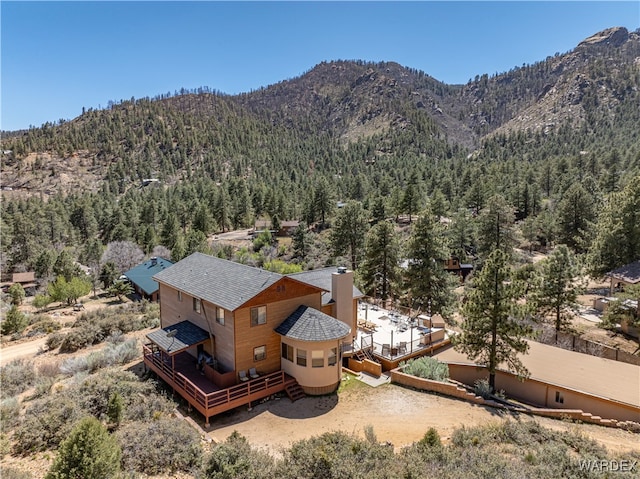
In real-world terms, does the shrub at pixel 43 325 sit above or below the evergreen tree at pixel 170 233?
below

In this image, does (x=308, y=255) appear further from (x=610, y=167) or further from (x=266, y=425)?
(x=610, y=167)

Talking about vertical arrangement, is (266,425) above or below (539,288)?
below

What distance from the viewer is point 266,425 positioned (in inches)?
582

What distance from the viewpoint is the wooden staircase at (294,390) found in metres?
16.8

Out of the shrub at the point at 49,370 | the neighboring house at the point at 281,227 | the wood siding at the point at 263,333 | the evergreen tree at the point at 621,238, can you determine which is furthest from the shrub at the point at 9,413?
the neighboring house at the point at 281,227

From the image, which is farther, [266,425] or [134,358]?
[134,358]

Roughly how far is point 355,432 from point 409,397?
4128mm

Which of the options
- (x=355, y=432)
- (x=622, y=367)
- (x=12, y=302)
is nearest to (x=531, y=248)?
(x=622, y=367)

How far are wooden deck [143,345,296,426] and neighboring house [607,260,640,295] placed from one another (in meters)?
30.2

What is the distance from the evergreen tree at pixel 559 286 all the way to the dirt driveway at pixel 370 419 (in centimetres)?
1175

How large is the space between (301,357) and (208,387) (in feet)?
13.6

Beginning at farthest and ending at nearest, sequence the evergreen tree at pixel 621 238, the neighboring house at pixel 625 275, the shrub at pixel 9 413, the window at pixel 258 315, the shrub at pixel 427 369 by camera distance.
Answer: the evergreen tree at pixel 621 238 → the neighboring house at pixel 625 275 → the shrub at pixel 427 369 → the window at pixel 258 315 → the shrub at pixel 9 413

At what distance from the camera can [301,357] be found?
17.0 metres

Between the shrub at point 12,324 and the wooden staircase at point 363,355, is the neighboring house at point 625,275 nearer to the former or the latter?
the wooden staircase at point 363,355
